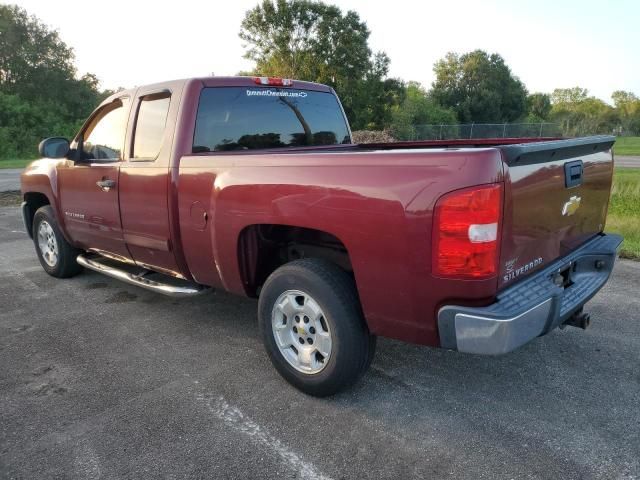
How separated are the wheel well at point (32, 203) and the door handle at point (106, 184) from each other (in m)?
1.89

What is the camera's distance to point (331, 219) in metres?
2.79

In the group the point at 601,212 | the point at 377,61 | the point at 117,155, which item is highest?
the point at 377,61

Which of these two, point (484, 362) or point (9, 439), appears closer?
point (9, 439)

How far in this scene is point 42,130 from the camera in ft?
115

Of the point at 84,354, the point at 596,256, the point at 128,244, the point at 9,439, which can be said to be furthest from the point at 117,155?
the point at 596,256

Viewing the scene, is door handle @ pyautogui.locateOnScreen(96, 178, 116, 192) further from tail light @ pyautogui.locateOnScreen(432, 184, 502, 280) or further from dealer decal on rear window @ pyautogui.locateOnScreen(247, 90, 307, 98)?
tail light @ pyautogui.locateOnScreen(432, 184, 502, 280)

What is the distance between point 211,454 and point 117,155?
9.06 feet

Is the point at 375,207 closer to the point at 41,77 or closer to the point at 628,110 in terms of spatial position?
the point at 41,77

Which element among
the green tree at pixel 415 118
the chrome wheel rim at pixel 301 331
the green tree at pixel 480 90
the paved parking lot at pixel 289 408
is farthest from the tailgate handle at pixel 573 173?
the green tree at pixel 480 90

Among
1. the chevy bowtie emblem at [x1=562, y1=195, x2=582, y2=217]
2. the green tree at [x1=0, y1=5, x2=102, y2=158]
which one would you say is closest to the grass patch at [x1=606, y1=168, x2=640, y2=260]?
the chevy bowtie emblem at [x1=562, y1=195, x2=582, y2=217]

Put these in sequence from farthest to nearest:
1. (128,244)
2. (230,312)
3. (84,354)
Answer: (230,312) → (128,244) → (84,354)

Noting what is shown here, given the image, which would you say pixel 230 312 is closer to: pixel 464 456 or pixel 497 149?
pixel 464 456

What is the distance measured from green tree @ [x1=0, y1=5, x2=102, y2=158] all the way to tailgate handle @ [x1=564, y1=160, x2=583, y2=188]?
38.4m

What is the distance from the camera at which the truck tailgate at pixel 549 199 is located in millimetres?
2479
